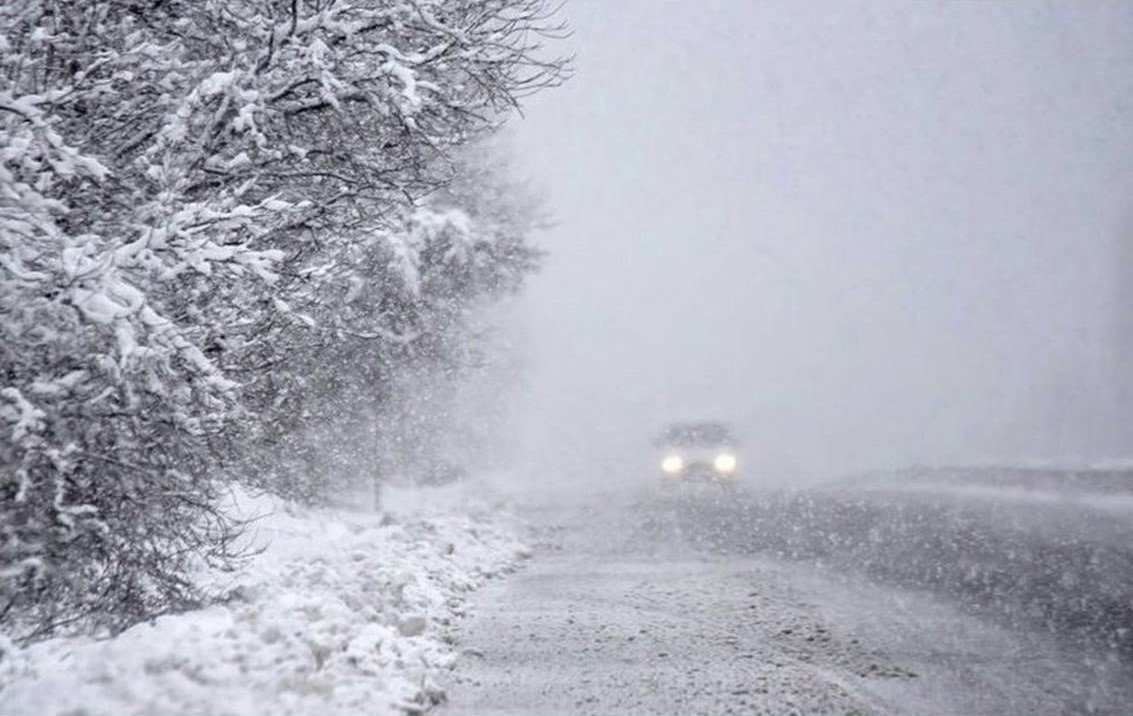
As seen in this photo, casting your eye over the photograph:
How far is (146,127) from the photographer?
5387 millimetres

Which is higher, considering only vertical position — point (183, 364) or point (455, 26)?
point (455, 26)

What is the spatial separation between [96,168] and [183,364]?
1.04 m

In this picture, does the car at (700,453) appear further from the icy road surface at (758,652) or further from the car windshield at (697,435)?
the icy road surface at (758,652)

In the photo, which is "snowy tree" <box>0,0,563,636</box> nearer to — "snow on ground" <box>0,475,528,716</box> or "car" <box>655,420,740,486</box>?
"snow on ground" <box>0,475,528,716</box>

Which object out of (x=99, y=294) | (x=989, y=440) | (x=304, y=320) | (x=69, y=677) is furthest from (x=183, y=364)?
(x=989, y=440)

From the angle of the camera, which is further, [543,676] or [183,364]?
[543,676]

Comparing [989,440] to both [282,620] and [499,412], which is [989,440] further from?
[282,620]

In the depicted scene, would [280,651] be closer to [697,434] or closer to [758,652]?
[758,652]

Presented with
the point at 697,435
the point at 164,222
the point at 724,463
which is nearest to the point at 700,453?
the point at 724,463

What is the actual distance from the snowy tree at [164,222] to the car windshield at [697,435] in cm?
1521

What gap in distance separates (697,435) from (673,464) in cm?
119

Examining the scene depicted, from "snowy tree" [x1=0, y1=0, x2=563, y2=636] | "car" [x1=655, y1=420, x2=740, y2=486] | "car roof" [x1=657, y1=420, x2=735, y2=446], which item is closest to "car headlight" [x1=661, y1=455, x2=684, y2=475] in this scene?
"car" [x1=655, y1=420, x2=740, y2=486]

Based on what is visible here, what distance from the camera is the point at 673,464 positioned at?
67.5 ft

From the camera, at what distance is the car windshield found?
2108 cm
